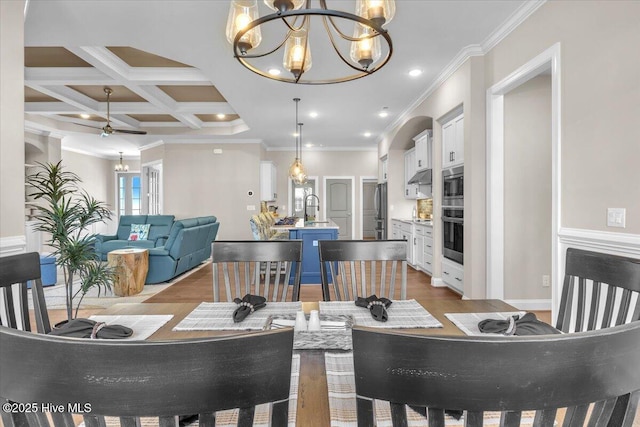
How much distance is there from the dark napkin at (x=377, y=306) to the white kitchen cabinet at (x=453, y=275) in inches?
116

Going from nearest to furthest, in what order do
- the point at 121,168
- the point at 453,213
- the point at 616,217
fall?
the point at 616,217 → the point at 453,213 → the point at 121,168

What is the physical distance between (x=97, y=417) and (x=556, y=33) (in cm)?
342

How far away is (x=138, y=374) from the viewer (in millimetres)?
448

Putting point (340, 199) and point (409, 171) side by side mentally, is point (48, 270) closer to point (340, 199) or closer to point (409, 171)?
point (409, 171)

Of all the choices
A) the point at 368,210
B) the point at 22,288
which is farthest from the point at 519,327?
the point at 368,210

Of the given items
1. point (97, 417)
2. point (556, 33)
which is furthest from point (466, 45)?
point (97, 417)

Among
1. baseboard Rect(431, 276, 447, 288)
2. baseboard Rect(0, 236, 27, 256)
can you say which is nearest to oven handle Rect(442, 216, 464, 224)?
baseboard Rect(431, 276, 447, 288)

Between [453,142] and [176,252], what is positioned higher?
[453,142]

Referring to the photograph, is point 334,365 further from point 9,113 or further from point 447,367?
point 9,113

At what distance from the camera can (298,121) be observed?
6777mm

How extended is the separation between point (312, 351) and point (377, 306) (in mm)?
449

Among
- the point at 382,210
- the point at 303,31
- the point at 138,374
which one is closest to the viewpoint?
the point at 138,374

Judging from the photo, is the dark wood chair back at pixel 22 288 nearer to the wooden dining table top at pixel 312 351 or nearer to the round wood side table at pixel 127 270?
the wooden dining table top at pixel 312 351

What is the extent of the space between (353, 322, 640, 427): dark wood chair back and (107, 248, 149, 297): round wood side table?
4.76 m
